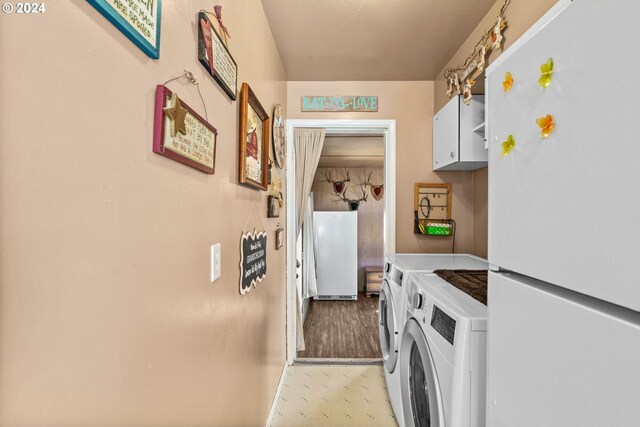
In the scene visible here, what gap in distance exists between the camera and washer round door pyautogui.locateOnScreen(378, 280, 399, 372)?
1802 mm

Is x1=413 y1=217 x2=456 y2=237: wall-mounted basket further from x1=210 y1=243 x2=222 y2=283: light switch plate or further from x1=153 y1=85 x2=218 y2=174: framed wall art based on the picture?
x1=153 y1=85 x2=218 y2=174: framed wall art

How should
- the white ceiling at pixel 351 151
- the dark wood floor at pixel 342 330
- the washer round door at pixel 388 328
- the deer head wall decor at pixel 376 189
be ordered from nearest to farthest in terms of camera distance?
1. the washer round door at pixel 388 328
2. the dark wood floor at pixel 342 330
3. the white ceiling at pixel 351 151
4. the deer head wall decor at pixel 376 189

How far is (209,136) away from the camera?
95cm

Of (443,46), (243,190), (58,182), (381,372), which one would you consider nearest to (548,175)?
(58,182)

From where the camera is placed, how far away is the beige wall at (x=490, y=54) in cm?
139

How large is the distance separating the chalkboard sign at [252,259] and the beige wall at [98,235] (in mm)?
291

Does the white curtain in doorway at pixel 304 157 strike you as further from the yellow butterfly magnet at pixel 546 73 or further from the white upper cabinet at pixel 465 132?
the yellow butterfly magnet at pixel 546 73

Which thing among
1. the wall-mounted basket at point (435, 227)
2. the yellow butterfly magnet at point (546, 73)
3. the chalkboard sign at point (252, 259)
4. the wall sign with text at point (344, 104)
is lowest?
the chalkboard sign at point (252, 259)

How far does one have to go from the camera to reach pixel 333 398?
87.1 inches

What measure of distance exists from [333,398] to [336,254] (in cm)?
278

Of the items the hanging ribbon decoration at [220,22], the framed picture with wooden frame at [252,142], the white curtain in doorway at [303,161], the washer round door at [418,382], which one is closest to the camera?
the hanging ribbon decoration at [220,22]

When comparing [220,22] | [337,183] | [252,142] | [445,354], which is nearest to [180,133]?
[220,22]

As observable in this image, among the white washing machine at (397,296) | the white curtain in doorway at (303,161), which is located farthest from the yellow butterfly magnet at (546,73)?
the white curtain in doorway at (303,161)

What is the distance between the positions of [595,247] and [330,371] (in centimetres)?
248
